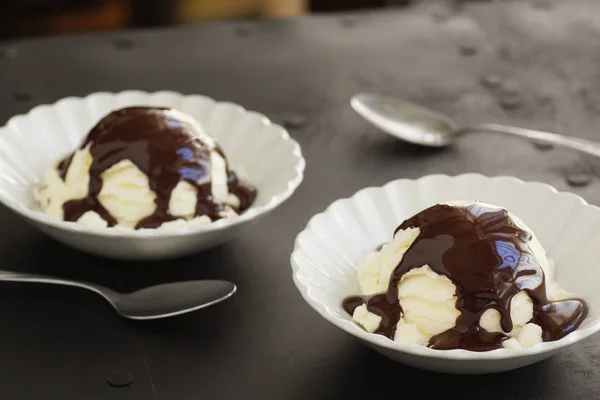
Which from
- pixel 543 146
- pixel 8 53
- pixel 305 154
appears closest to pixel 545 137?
pixel 543 146

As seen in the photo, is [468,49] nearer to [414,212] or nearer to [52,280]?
[414,212]

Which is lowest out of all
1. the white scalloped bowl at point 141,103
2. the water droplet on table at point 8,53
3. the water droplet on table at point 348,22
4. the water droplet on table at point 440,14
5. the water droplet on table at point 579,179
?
the water droplet on table at point 440,14

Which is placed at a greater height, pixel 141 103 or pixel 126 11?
pixel 141 103

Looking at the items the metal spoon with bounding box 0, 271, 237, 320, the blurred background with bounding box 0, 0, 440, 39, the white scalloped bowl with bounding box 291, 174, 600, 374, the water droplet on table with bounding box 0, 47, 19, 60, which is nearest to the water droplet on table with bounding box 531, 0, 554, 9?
the blurred background with bounding box 0, 0, 440, 39

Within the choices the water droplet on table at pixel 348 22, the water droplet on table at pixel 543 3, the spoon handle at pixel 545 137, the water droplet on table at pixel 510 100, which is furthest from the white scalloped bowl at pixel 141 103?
the water droplet on table at pixel 543 3

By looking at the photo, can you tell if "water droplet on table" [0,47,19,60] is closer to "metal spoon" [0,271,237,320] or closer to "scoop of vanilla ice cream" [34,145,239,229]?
"scoop of vanilla ice cream" [34,145,239,229]

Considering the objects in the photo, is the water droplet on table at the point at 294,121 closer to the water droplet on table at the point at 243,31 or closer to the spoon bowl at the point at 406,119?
the spoon bowl at the point at 406,119
